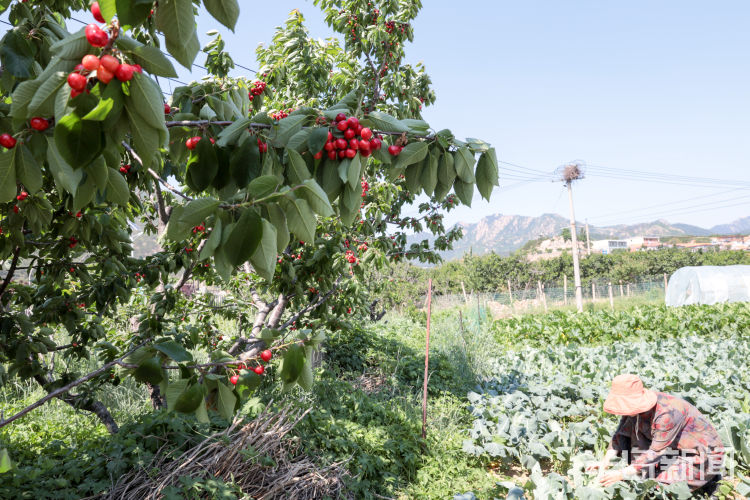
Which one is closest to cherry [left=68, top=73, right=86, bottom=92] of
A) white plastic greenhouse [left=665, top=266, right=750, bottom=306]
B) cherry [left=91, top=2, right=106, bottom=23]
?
cherry [left=91, top=2, right=106, bottom=23]

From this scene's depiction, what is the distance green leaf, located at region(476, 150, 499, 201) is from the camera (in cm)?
120

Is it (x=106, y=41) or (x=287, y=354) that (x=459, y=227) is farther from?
(x=106, y=41)

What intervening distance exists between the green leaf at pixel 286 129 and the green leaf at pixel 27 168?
0.52m

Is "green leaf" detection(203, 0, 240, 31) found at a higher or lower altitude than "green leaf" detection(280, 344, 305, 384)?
higher

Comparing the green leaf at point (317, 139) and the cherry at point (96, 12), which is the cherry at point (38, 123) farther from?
the green leaf at point (317, 139)

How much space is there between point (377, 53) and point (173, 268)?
12.7 ft

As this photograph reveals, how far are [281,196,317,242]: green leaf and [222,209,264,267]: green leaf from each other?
0.26 ft

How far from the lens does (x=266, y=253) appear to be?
0.84m

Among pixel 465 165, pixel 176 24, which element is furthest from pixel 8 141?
pixel 465 165

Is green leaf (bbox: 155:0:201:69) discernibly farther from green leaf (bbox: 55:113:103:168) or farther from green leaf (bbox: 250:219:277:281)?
green leaf (bbox: 250:219:277:281)

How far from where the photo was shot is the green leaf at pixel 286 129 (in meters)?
1.12

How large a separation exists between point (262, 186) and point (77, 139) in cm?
31

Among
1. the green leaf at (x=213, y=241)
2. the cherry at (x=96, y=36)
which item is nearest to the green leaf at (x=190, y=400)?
the green leaf at (x=213, y=241)

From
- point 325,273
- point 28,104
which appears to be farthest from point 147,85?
point 325,273
